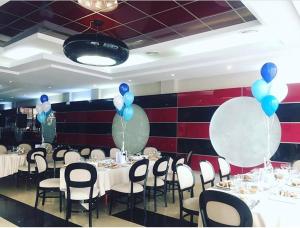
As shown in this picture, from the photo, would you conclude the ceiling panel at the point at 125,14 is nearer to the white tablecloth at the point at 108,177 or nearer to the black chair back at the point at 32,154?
the white tablecloth at the point at 108,177

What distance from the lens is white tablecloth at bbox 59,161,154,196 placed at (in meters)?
3.83

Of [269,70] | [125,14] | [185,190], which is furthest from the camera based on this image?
[125,14]

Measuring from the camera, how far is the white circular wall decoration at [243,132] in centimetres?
524

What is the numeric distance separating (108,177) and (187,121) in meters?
2.89

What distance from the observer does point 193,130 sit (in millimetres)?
6121

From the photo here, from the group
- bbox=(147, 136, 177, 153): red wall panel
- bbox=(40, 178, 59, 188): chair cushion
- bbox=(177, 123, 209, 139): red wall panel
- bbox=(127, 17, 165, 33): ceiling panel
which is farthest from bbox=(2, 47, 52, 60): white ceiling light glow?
bbox=(177, 123, 209, 139): red wall panel

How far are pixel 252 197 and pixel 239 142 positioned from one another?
3.23 meters

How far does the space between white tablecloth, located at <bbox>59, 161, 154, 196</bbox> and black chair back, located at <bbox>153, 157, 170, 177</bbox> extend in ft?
1.67

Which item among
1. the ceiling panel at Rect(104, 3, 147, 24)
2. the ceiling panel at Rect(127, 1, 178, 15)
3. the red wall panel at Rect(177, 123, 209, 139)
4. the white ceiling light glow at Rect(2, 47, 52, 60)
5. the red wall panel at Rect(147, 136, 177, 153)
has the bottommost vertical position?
the red wall panel at Rect(147, 136, 177, 153)

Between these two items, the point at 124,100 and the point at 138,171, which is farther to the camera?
the point at 124,100

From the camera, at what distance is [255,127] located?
5410mm

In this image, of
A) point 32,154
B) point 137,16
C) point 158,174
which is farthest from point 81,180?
point 32,154

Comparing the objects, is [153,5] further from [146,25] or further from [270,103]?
[270,103]

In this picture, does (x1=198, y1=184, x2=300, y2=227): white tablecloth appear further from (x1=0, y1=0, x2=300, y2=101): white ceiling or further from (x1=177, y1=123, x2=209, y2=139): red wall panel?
(x1=177, y1=123, x2=209, y2=139): red wall panel
